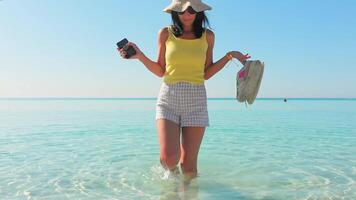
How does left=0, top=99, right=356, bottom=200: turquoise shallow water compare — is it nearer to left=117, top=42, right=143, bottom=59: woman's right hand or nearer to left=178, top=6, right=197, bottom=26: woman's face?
left=117, top=42, right=143, bottom=59: woman's right hand

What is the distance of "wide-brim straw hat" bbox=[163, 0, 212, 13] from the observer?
4.67 m

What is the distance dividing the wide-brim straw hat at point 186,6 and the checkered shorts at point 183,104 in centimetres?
85

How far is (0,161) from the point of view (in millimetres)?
7238

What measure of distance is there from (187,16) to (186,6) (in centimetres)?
14

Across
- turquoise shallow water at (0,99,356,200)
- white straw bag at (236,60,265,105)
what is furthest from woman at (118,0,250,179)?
turquoise shallow water at (0,99,356,200)

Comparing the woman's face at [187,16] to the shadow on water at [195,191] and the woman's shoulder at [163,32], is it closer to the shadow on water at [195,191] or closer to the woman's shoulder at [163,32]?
the woman's shoulder at [163,32]

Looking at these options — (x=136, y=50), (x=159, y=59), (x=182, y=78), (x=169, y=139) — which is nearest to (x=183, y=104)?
(x=182, y=78)

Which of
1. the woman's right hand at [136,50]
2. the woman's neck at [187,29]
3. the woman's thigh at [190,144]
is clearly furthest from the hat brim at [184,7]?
the woman's thigh at [190,144]

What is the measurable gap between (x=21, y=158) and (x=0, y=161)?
432mm

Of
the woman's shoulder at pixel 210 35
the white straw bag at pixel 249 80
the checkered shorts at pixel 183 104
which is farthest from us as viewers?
the white straw bag at pixel 249 80

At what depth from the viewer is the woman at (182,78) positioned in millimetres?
4719

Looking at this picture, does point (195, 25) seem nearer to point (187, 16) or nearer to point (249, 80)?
point (187, 16)

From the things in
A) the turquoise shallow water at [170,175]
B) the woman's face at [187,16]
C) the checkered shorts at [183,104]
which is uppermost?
the woman's face at [187,16]

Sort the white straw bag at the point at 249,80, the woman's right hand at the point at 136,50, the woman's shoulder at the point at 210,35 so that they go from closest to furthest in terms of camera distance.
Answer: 1. the woman's right hand at the point at 136,50
2. the woman's shoulder at the point at 210,35
3. the white straw bag at the point at 249,80
